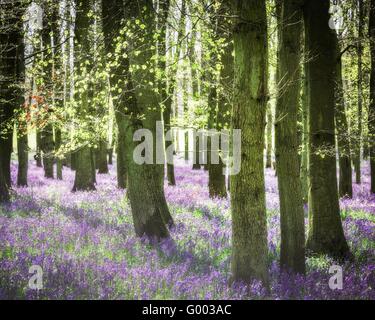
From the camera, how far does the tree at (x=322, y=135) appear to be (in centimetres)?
870

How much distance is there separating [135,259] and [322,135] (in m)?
4.51

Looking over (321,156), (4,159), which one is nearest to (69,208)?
(4,159)

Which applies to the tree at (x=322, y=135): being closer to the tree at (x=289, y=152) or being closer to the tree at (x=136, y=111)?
the tree at (x=289, y=152)

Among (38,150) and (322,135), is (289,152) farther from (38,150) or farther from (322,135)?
(38,150)

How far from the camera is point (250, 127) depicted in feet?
18.9

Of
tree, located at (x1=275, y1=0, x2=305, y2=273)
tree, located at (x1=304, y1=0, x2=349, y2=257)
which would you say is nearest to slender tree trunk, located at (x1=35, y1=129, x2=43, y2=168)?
tree, located at (x1=304, y1=0, x2=349, y2=257)

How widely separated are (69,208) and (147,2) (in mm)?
6216

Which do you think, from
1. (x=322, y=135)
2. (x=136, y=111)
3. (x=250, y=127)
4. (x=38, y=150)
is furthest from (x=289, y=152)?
(x=38, y=150)

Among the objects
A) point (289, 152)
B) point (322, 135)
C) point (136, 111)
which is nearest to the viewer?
point (289, 152)

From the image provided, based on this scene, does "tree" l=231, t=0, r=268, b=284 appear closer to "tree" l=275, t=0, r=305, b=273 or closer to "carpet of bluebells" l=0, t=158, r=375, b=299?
"carpet of bluebells" l=0, t=158, r=375, b=299

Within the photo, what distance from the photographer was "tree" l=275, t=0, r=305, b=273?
717 cm

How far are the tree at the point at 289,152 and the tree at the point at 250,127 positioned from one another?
1.37 metres

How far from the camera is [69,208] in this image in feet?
39.3

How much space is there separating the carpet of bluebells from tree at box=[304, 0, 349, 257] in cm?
56
